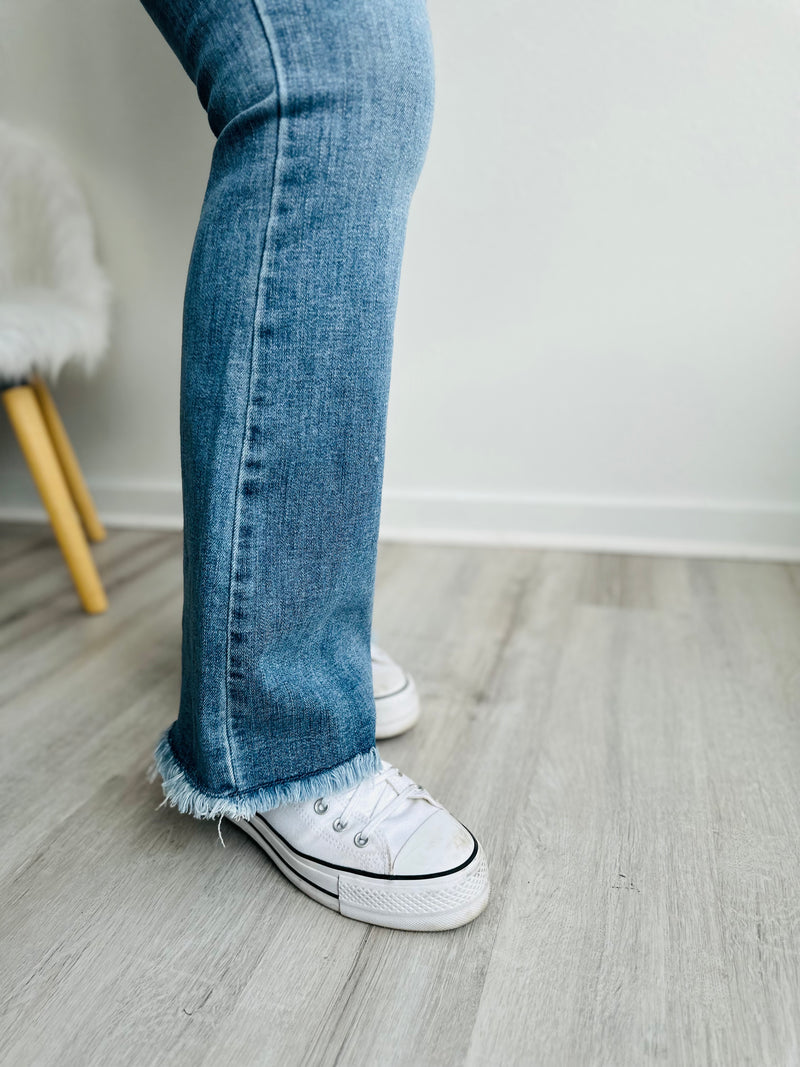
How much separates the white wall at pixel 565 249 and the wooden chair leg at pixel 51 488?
34 cm

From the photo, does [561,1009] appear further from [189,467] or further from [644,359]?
[644,359]

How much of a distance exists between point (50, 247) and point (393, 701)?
34.4 inches

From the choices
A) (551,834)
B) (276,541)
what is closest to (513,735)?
(551,834)

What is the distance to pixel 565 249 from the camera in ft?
3.91

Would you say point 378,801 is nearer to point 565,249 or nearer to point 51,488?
point 51,488

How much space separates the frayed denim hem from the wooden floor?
0.24 ft

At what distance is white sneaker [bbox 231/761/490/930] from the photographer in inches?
22.3

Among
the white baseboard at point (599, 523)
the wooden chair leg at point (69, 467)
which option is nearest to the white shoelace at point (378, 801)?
the white baseboard at point (599, 523)

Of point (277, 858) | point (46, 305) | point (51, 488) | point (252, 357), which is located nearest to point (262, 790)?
point (277, 858)

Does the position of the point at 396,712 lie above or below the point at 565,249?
below

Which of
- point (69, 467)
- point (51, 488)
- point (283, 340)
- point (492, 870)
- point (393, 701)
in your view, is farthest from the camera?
point (69, 467)

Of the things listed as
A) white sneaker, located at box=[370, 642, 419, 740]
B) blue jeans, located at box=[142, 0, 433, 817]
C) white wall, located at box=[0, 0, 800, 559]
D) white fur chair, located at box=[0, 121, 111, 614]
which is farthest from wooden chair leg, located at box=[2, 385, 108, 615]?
blue jeans, located at box=[142, 0, 433, 817]

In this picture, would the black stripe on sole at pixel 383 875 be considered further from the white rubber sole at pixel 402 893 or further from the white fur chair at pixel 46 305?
the white fur chair at pixel 46 305

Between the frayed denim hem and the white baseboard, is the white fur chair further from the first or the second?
the frayed denim hem
